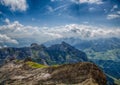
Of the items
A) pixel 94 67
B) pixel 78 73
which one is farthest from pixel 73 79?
pixel 94 67

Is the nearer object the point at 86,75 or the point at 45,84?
the point at 86,75

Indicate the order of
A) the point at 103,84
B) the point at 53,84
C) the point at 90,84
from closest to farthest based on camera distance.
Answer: the point at 90,84 < the point at 103,84 < the point at 53,84

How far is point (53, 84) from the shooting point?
7554 inches

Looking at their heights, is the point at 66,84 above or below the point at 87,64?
below

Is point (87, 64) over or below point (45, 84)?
over

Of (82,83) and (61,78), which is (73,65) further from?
(82,83)

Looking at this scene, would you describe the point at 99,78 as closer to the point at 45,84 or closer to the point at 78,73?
the point at 78,73

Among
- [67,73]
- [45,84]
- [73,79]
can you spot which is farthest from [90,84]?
[45,84]

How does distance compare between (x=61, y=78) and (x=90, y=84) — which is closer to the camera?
(x=90, y=84)

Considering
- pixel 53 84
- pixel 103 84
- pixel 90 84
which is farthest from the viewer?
pixel 53 84

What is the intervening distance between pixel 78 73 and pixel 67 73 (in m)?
12.9

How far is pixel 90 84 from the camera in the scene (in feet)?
529

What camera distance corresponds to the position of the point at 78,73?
609 ft

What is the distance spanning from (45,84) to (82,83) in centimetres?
4064
